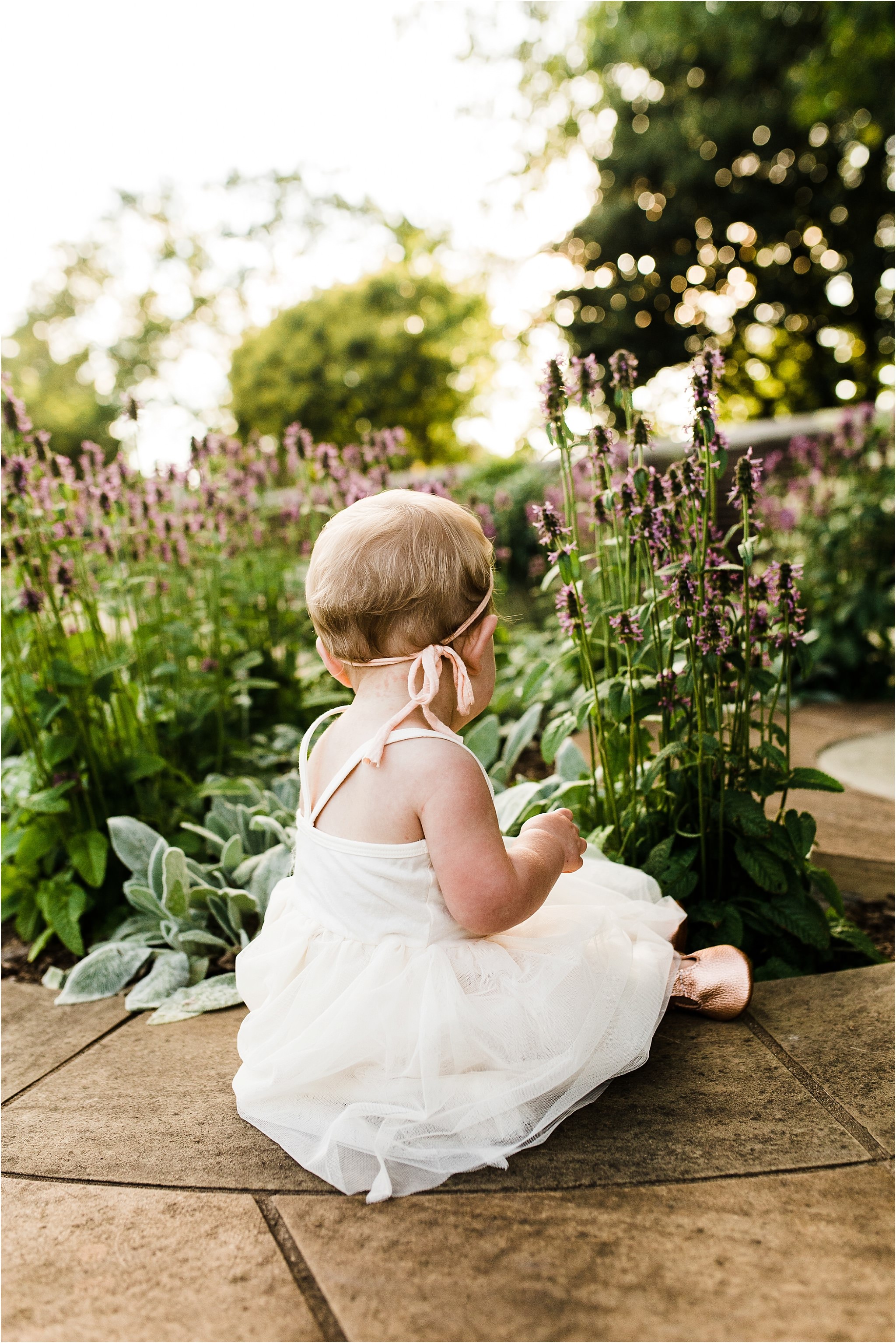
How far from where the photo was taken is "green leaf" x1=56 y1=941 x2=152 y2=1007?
225 cm

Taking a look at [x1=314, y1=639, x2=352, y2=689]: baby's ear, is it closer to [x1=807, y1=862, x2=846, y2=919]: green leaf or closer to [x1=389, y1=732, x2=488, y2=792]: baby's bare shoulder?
[x1=389, y1=732, x2=488, y2=792]: baby's bare shoulder

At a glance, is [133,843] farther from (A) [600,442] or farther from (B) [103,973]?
(A) [600,442]

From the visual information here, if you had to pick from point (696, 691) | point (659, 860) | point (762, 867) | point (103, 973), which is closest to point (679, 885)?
point (659, 860)

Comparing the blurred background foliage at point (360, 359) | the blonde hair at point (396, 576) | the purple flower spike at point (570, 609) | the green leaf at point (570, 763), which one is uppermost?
the blurred background foliage at point (360, 359)

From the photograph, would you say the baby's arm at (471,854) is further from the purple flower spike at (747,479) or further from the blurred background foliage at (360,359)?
the blurred background foliage at (360,359)

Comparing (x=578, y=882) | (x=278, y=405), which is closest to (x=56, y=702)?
(x=578, y=882)

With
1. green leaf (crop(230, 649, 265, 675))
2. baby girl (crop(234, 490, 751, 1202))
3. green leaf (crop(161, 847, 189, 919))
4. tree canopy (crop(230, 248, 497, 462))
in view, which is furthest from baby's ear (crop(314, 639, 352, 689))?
tree canopy (crop(230, 248, 497, 462))

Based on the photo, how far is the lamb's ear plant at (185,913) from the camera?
2191 millimetres

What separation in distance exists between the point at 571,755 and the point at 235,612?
1.64m

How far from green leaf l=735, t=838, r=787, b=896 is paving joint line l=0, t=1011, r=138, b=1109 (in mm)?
1392

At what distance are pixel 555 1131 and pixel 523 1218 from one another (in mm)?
221

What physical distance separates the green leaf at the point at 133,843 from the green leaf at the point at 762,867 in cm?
146

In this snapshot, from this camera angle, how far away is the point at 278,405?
68.4ft

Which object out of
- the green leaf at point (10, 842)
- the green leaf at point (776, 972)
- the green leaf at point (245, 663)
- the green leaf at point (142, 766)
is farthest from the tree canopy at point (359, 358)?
the green leaf at point (776, 972)
